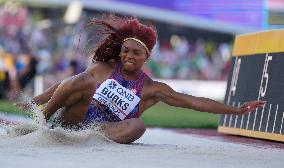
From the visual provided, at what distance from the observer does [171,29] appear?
28719 millimetres

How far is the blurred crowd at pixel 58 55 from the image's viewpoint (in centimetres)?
2012

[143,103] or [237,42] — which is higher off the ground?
[237,42]

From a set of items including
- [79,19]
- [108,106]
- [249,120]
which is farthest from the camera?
[79,19]

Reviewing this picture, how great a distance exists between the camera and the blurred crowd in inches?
792

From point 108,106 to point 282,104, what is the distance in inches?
92.5

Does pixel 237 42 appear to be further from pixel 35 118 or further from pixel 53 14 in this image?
pixel 53 14

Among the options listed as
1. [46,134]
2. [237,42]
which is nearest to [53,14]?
[237,42]

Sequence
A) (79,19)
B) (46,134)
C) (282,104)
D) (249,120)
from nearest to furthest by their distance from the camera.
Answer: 1. (46,134)
2. (282,104)
3. (249,120)
4. (79,19)

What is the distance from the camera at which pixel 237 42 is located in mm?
10391

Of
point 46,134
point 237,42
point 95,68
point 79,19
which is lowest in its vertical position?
point 46,134

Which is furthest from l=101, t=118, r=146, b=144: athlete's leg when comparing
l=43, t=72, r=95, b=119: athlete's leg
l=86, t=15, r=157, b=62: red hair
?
l=86, t=15, r=157, b=62: red hair

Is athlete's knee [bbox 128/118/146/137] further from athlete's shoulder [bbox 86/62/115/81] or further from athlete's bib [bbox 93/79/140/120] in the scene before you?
athlete's shoulder [bbox 86/62/115/81]

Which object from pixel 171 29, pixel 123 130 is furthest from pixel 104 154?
pixel 171 29

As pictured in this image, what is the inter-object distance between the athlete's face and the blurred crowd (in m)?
10.8
